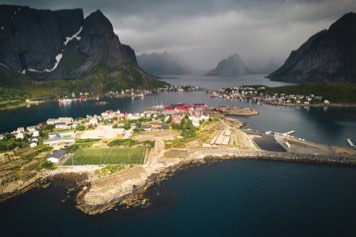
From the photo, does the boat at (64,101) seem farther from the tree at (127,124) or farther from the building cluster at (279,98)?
the building cluster at (279,98)

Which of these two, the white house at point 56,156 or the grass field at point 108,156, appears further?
the white house at point 56,156

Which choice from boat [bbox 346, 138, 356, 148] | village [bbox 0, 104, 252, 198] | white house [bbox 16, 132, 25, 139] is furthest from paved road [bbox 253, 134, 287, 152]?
white house [bbox 16, 132, 25, 139]

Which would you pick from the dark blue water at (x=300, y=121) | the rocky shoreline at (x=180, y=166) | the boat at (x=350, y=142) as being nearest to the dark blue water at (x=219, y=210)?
the rocky shoreline at (x=180, y=166)

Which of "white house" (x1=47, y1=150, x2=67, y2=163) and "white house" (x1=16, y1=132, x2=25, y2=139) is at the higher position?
"white house" (x1=16, y1=132, x2=25, y2=139)

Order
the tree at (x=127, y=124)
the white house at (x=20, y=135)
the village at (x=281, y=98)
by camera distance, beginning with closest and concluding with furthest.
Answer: the white house at (x=20, y=135), the tree at (x=127, y=124), the village at (x=281, y=98)

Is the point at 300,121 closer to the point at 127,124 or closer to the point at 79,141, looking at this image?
the point at 127,124

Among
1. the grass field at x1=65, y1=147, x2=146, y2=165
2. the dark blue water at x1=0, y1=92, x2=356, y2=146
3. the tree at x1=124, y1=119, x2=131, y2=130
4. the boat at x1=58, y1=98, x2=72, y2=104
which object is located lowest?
the grass field at x1=65, y1=147, x2=146, y2=165

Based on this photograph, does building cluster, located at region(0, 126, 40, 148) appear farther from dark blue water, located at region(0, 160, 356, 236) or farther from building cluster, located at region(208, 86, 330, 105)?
building cluster, located at region(208, 86, 330, 105)
